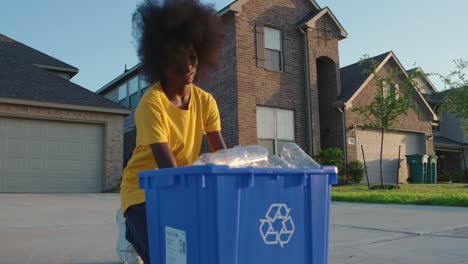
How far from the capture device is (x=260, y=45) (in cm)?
1644

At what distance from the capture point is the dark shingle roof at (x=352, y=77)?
18.8 metres

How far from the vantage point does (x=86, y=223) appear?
6469mm

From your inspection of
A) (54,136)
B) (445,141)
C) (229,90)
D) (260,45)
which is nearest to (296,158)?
(54,136)

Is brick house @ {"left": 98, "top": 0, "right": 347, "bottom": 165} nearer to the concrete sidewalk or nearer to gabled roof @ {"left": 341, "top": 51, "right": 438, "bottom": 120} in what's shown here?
gabled roof @ {"left": 341, "top": 51, "right": 438, "bottom": 120}

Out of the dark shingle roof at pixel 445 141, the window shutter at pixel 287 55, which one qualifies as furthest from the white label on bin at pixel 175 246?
the dark shingle roof at pixel 445 141

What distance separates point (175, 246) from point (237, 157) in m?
0.43

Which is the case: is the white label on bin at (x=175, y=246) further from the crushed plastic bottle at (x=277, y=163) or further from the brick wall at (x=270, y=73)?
the brick wall at (x=270, y=73)

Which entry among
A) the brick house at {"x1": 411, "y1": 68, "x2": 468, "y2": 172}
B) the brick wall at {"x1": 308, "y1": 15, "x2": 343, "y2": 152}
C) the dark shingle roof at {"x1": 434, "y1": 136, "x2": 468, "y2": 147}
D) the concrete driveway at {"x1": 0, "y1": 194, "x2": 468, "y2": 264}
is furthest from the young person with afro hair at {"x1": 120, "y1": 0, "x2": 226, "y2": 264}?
the dark shingle roof at {"x1": 434, "y1": 136, "x2": 468, "y2": 147}

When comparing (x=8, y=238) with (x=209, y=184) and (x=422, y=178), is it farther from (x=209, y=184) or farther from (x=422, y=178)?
(x=422, y=178)

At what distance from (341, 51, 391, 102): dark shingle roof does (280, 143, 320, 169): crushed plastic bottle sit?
16332 millimetres

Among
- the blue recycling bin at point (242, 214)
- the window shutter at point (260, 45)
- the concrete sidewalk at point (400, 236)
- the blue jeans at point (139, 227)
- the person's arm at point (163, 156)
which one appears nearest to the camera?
the blue recycling bin at point (242, 214)

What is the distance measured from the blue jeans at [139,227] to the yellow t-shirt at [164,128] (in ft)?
0.12

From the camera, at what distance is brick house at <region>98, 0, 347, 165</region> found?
1584 centimetres

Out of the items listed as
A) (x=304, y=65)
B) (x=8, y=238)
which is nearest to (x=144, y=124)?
(x=8, y=238)
